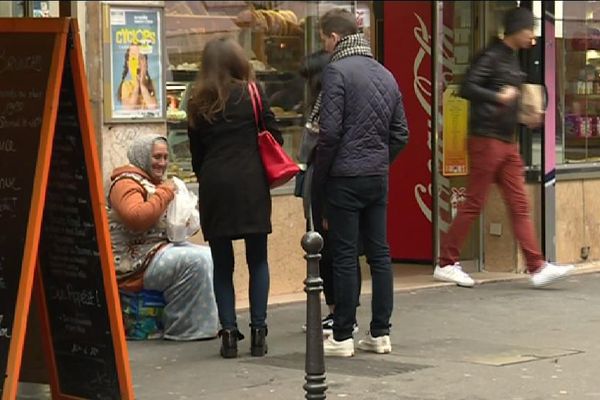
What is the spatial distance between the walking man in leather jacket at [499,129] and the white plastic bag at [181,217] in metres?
2.27

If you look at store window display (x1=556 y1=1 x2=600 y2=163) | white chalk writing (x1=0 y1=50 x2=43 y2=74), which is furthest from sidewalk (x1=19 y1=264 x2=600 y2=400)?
store window display (x1=556 y1=1 x2=600 y2=163)

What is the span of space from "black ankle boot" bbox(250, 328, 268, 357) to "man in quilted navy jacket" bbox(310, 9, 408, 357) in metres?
0.38

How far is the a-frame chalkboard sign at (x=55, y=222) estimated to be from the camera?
20.6 ft

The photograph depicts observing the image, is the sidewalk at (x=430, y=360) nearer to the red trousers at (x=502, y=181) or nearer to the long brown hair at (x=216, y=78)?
the red trousers at (x=502, y=181)

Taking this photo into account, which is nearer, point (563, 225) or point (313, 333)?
point (313, 333)

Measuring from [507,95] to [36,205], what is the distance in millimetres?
4471

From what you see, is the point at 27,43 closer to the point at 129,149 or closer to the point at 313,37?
the point at 129,149

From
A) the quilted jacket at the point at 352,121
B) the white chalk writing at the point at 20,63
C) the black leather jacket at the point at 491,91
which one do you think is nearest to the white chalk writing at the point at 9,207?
the white chalk writing at the point at 20,63

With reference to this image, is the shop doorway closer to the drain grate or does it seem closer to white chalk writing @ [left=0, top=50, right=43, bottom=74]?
the drain grate

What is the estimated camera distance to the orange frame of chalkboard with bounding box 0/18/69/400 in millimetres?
6199

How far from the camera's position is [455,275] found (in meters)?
11.1

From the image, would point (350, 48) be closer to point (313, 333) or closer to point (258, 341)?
point (258, 341)

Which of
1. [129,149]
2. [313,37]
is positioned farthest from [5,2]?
[313,37]

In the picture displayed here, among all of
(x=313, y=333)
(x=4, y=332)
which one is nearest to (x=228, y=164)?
(x=4, y=332)
